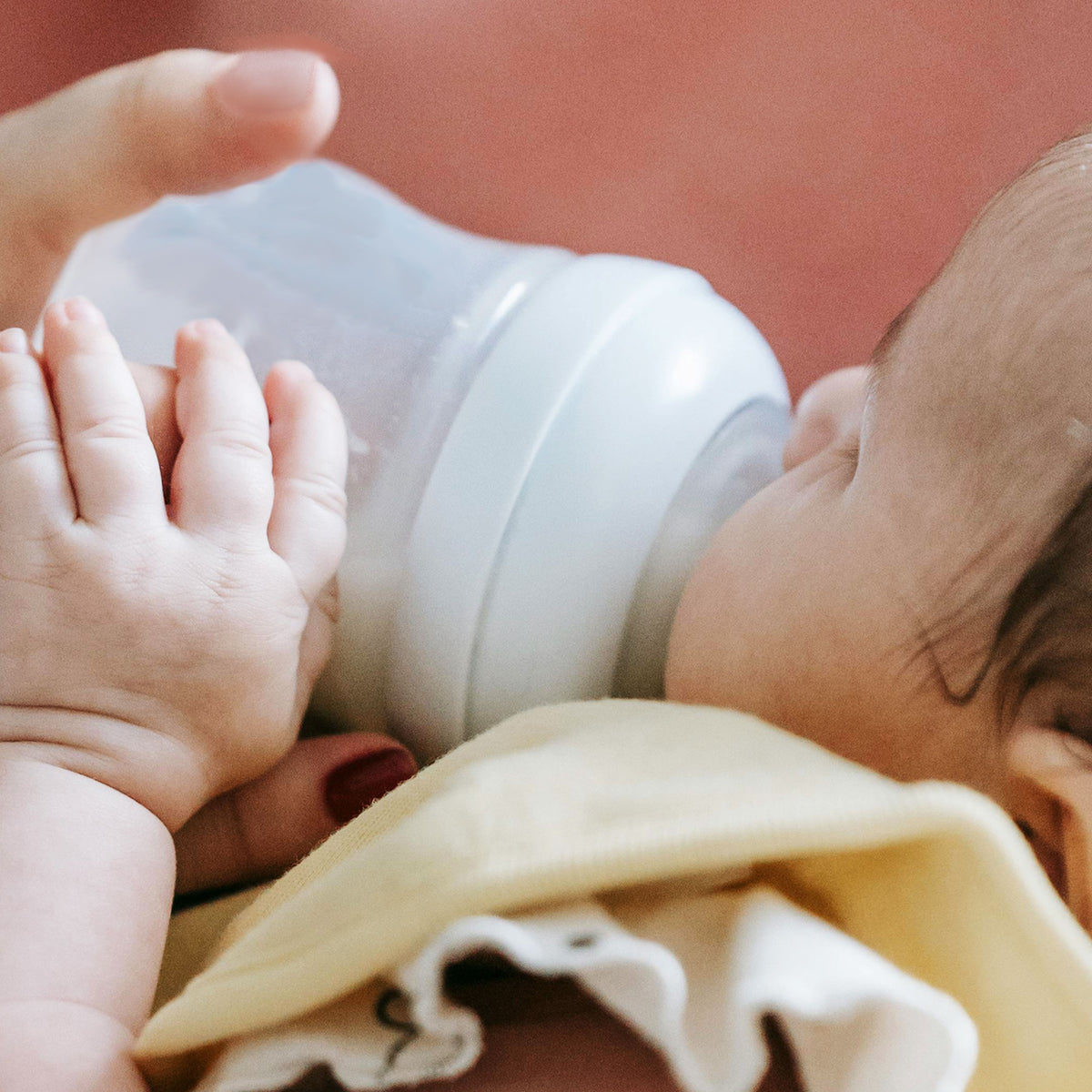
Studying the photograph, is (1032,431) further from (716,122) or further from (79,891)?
(716,122)

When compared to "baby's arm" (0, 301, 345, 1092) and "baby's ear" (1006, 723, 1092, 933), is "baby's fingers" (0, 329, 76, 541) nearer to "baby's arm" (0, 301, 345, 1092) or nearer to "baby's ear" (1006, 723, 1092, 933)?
"baby's arm" (0, 301, 345, 1092)

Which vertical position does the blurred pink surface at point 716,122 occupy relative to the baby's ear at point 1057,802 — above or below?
above

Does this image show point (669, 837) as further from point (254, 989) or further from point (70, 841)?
point (70, 841)

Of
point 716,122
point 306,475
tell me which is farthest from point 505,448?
point 716,122

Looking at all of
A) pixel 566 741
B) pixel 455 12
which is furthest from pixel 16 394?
pixel 455 12

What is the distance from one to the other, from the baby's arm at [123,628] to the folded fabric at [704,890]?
2.7 inches

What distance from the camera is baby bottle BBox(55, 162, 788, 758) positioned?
51 cm

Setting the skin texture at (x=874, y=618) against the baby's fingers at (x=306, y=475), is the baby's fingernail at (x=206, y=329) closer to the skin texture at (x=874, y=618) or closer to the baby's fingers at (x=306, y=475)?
the baby's fingers at (x=306, y=475)

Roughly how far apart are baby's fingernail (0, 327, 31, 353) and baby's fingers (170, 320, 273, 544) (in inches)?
2.5

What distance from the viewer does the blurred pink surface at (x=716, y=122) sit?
753 millimetres

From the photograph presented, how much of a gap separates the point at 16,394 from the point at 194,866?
24cm

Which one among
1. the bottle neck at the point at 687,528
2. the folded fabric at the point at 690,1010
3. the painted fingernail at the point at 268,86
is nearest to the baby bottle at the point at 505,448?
the bottle neck at the point at 687,528

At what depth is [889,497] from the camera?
1.37ft

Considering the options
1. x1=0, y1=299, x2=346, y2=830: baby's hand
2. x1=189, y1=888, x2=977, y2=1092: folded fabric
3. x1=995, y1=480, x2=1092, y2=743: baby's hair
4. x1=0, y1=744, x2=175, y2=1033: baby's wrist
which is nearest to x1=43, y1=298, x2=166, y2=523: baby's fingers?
x1=0, y1=299, x2=346, y2=830: baby's hand
